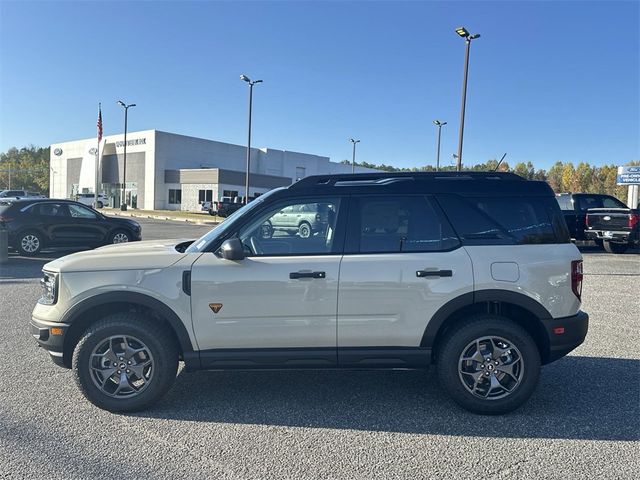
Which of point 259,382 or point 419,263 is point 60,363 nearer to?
point 259,382

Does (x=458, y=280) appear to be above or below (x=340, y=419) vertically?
above

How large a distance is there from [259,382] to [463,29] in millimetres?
17479

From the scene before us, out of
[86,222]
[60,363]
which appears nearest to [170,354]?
[60,363]

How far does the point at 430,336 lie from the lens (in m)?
3.95

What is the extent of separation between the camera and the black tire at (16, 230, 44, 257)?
497 inches

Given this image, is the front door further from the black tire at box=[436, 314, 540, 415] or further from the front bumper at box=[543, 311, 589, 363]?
the front bumper at box=[543, 311, 589, 363]

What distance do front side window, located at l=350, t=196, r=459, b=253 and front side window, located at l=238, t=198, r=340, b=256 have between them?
0.67 ft

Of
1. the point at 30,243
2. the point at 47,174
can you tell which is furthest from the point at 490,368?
the point at 47,174

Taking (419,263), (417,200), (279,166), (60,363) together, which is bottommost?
(60,363)

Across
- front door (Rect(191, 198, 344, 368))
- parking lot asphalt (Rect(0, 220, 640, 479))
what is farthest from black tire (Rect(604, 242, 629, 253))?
front door (Rect(191, 198, 344, 368))

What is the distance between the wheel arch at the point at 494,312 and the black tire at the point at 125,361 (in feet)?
6.78

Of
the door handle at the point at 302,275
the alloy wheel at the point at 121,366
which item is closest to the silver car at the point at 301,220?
the door handle at the point at 302,275

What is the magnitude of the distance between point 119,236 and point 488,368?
474 inches

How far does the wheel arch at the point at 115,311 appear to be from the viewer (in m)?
3.88
